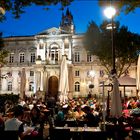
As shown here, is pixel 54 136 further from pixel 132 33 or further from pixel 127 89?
pixel 127 89

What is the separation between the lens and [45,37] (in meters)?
50.3

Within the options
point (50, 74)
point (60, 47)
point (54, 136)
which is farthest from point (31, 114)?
point (60, 47)

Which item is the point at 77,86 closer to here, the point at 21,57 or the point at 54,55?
the point at 54,55

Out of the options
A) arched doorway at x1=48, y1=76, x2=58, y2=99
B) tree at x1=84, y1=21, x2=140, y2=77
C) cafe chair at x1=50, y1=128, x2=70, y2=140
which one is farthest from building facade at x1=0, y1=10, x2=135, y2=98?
cafe chair at x1=50, y1=128, x2=70, y2=140

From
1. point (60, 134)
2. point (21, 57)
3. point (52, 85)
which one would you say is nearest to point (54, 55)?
point (52, 85)

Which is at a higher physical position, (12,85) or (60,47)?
(60,47)

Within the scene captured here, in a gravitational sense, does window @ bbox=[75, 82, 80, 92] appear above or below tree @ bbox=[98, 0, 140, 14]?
below

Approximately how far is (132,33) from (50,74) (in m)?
19.2

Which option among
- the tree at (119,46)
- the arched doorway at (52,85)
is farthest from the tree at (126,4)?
the arched doorway at (52,85)

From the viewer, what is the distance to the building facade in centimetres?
4753

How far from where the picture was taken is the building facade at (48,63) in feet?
156

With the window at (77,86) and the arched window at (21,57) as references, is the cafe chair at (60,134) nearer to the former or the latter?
the window at (77,86)

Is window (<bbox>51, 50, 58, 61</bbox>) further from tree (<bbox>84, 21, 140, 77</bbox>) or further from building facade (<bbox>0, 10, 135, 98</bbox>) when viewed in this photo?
tree (<bbox>84, 21, 140, 77</bbox>)

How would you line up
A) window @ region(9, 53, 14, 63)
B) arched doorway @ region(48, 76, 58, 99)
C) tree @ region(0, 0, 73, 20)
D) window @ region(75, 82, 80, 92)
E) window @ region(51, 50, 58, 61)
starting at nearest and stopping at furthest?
tree @ region(0, 0, 73, 20), arched doorway @ region(48, 76, 58, 99), window @ region(75, 82, 80, 92), window @ region(51, 50, 58, 61), window @ region(9, 53, 14, 63)
